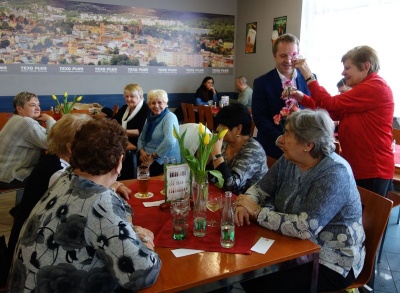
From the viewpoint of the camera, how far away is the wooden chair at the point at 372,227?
1621 millimetres

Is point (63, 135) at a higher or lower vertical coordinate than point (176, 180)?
higher

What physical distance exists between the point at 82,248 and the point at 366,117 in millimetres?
1781

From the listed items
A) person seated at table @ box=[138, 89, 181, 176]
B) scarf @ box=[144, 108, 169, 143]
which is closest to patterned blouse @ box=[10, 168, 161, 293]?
person seated at table @ box=[138, 89, 181, 176]

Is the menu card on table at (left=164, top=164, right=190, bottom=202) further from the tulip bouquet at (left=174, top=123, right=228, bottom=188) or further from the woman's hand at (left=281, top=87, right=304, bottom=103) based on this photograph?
the woman's hand at (left=281, top=87, right=304, bottom=103)

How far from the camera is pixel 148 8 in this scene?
7.01 metres

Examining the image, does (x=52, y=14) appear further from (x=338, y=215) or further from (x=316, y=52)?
(x=338, y=215)

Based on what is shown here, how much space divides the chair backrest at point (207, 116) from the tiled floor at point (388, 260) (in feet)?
9.57

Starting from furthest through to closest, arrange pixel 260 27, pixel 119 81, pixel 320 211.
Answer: pixel 260 27, pixel 119 81, pixel 320 211


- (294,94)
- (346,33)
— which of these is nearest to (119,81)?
(346,33)

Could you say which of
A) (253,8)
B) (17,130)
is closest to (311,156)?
(17,130)

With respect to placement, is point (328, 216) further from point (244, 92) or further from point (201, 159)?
point (244, 92)

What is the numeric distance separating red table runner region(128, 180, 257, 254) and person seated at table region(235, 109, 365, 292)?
0.37ft

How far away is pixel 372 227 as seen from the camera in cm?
167

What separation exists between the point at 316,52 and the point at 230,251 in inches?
213
